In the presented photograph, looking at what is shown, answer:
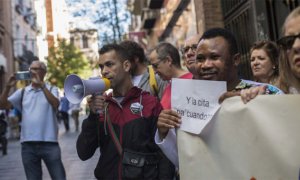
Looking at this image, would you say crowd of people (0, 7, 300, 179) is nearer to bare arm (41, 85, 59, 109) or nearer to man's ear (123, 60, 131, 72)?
man's ear (123, 60, 131, 72)

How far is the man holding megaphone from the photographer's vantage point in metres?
2.75

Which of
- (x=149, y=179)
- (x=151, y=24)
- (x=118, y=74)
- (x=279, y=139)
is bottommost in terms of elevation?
(x=149, y=179)

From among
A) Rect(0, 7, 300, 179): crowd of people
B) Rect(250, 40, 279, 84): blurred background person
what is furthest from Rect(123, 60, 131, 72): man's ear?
Rect(250, 40, 279, 84): blurred background person

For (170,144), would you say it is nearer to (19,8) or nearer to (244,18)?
(244,18)

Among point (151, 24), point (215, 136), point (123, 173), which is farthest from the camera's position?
point (151, 24)

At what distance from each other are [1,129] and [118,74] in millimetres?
9161

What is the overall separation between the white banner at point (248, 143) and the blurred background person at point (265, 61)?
1573mm

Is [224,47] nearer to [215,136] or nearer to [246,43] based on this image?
[215,136]

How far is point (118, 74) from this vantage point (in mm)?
A: 2943

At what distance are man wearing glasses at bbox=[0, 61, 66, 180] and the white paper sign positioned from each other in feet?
9.45

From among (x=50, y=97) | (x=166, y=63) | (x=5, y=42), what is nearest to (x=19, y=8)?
(x=5, y=42)

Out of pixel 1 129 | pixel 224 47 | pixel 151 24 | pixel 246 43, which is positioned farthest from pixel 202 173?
pixel 151 24

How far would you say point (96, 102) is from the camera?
2.69m

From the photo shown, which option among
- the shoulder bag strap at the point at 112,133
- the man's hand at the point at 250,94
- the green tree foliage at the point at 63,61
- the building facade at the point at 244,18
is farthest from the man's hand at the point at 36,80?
the green tree foliage at the point at 63,61
